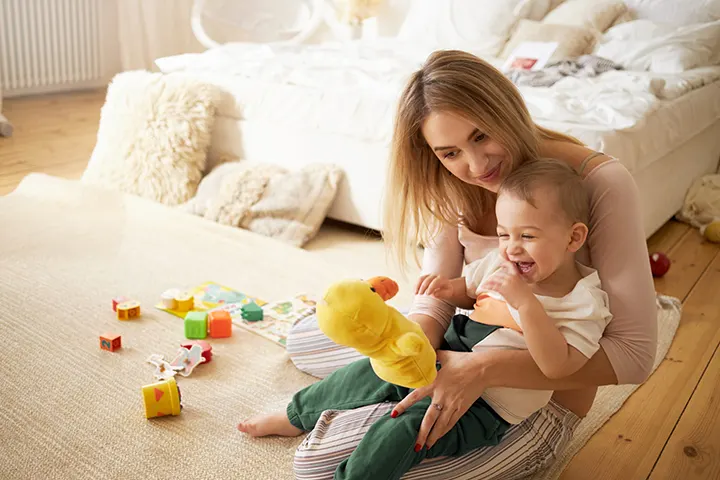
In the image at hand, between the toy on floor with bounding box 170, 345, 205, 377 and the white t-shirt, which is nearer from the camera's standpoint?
the white t-shirt

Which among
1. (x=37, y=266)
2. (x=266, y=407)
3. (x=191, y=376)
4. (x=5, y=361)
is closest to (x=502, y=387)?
(x=266, y=407)

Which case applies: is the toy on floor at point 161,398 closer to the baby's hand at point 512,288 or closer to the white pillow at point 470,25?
the baby's hand at point 512,288

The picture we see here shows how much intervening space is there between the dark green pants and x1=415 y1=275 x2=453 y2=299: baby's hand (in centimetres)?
6

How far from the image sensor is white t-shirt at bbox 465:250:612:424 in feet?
3.79

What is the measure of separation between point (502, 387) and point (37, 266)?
155 cm

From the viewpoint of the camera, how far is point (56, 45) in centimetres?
457

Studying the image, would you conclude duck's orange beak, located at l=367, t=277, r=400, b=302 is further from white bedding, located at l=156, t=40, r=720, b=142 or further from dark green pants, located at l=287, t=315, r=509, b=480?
white bedding, located at l=156, t=40, r=720, b=142

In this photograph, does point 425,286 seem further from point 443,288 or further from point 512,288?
point 512,288

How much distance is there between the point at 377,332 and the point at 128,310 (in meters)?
1.08

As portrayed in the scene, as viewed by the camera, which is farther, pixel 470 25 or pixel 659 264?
pixel 470 25

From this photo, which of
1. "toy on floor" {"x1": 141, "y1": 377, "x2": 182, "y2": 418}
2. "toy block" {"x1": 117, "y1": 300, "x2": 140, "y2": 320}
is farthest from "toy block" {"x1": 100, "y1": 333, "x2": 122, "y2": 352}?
"toy on floor" {"x1": 141, "y1": 377, "x2": 182, "y2": 418}

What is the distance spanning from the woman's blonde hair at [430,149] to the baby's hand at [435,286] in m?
0.10

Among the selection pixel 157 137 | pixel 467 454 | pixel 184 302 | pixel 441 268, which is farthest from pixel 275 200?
pixel 467 454

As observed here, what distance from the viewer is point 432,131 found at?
1.23m
